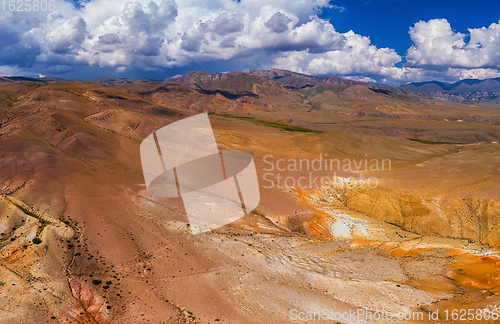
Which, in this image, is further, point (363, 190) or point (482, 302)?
point (363, 190)

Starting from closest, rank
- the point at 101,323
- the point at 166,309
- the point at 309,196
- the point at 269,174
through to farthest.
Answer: the point at 101,323
the point at 166,309
the point at 309,196
the point at 269,174

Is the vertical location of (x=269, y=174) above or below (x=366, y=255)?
above

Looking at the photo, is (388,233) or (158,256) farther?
(388,233)

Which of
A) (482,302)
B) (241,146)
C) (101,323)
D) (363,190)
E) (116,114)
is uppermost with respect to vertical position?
(116,114)

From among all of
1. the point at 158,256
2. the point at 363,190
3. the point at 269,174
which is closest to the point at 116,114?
the point at 269,174

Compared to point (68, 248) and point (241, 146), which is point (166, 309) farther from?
point (241, 146)

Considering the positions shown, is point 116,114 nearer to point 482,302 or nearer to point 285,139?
point 285,139

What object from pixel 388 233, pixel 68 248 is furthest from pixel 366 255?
pixel 68 248

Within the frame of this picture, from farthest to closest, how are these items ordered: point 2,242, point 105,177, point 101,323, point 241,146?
point 241,146 < point 105,177 < point 2,242 < point 101,323

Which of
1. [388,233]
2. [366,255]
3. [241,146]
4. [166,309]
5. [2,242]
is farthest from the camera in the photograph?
[241,146]
